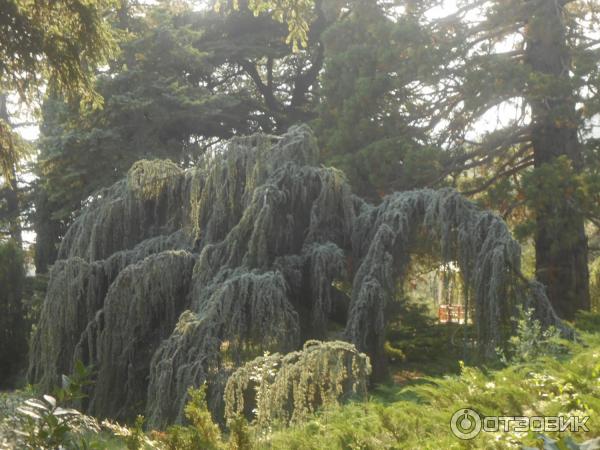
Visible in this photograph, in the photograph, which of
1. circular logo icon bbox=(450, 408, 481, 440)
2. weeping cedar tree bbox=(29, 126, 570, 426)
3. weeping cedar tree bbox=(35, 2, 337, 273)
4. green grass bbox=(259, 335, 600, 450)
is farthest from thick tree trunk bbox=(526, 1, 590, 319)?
circular logo icon bbox=(450, 408, 481, 440)

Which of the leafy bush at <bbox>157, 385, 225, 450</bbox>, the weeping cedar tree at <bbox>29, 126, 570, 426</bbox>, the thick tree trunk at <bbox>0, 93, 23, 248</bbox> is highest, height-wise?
the thick tree trunk at <bbox>0, 93, 23, 248</bbox>

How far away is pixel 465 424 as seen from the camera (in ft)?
11.8

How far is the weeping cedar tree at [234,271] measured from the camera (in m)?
6.90

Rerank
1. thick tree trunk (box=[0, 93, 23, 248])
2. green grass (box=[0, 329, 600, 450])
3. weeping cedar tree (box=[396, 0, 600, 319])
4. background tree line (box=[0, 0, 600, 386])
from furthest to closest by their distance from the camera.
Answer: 1. thick tree trunk (box=[0, 93, 23, 248])
2. weeping cedar tree (box=[396, 0, 600, 319])
3. background tree line (box=[0, 0, 600, 386])
4. green grass (box=[0, 329, 600, 450])

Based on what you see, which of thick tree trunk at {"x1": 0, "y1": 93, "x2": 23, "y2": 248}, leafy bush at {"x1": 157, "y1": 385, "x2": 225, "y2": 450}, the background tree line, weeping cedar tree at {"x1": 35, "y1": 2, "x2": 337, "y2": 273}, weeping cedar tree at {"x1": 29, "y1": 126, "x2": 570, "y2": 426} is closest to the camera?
leafy bush at {"x1": 157, "y1": 385, "x2": 225, "y2": 450}

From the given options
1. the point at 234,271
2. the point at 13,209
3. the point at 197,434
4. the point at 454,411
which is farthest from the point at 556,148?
the point at 13,209

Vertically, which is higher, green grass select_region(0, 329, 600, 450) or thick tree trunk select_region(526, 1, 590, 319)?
thick tree trunk select_region(526, 1, 590, 319)

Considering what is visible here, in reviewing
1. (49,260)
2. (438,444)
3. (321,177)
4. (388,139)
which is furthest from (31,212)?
(438,444)

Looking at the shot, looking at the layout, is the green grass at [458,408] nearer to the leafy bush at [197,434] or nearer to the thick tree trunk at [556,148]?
the leafy bush at [197,434]

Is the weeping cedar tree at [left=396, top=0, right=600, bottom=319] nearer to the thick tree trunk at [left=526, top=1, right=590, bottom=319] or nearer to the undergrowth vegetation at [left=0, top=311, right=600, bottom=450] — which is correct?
the thick tree trunk at [left=526, top=1, right=590, bottom=319]

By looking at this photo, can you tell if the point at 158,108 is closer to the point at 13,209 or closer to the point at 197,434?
the point at 13,209

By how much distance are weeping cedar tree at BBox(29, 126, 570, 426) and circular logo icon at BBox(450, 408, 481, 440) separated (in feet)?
10.6

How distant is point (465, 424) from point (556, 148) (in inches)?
349

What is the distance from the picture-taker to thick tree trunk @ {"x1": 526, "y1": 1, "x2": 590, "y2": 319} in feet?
34.3
